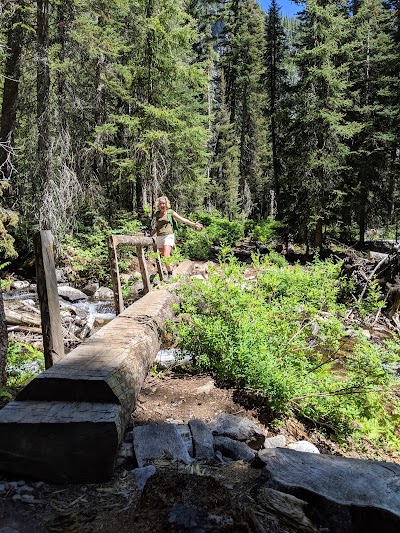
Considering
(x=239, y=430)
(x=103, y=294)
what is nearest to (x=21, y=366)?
(x=239, y=430)

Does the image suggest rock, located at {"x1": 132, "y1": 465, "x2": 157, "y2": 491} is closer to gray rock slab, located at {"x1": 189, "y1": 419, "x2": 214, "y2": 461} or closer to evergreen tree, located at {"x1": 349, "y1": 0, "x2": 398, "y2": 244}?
gray rock slab, located at {"x1": 189, "y1": 419, "x2": 214, "y2": 461}

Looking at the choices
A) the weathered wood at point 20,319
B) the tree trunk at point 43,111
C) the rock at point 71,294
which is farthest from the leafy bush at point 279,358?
the tree trunk at point 43,111

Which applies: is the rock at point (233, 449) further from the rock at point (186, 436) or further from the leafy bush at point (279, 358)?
the leafy bush at point (279, 358)

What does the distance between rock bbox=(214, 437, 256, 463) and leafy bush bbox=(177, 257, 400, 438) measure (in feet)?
3.21

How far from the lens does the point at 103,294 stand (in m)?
13.4

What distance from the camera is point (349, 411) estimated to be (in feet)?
14.7

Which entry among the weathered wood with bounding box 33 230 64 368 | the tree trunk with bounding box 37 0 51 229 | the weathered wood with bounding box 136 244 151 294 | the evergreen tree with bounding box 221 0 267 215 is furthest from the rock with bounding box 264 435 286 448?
the evergreen tree with bounding box 221 0 267 215

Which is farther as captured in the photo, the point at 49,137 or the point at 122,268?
the point at 122,268

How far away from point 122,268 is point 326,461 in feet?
43.0

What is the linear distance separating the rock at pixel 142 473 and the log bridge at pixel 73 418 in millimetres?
211

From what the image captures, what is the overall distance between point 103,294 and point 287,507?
11.7 metres

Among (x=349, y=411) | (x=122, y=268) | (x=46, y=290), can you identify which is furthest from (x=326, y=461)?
(x=122, y=268)

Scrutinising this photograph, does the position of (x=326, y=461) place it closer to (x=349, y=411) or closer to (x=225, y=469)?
(x=225, y=469)

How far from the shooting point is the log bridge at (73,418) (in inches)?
114
